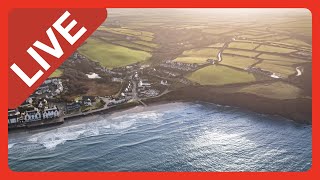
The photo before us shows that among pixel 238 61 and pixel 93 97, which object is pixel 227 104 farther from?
pixel 93 97

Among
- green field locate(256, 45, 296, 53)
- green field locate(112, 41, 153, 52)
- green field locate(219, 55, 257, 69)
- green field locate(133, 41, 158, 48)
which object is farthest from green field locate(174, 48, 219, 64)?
green field locate(256, 45, 296, 53)

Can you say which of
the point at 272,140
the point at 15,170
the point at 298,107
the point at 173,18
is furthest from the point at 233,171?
the point at 173,18

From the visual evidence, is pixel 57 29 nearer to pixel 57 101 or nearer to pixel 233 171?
pixel 57 101

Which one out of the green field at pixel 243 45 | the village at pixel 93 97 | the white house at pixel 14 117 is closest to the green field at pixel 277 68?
the green field at pixel 243 45

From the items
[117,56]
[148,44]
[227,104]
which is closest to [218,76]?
[227,104]

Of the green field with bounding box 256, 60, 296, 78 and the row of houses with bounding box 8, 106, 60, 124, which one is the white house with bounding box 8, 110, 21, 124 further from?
the green field with bounding box 256, 60, 296, 78

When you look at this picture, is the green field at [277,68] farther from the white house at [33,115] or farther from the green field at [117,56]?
the white house at [33,115]
